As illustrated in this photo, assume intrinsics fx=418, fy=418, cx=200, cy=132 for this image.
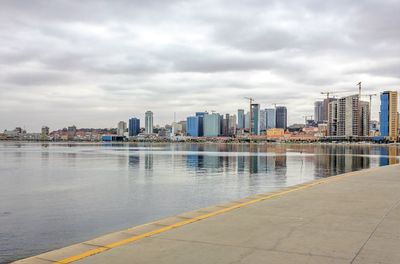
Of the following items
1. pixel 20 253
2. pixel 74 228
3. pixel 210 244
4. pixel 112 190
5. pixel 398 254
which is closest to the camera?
pixel 398 254

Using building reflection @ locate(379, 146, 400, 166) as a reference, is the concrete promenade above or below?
above

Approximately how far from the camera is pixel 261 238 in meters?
9.31

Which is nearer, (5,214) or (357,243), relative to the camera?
(357,243)

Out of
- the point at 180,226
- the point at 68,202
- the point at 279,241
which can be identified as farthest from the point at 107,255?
the point at 68,202

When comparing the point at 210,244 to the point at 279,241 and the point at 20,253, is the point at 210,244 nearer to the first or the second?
the point at 279,241

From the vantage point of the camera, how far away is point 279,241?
356 inches

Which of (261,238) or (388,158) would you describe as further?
(388,158)

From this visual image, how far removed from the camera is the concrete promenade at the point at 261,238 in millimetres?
7836

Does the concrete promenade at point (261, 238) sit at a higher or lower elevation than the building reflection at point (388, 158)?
higher

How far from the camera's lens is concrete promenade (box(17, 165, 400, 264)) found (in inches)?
309

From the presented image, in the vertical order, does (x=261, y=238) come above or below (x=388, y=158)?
above

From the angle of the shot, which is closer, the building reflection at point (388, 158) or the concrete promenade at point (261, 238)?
the concrete promenade at point (261, 238)

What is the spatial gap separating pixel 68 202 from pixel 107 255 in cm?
1624

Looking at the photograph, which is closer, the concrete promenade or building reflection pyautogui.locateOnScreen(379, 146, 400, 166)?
the concrete promenade
